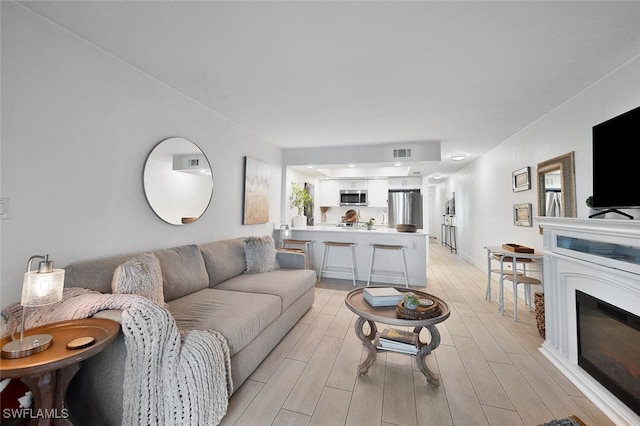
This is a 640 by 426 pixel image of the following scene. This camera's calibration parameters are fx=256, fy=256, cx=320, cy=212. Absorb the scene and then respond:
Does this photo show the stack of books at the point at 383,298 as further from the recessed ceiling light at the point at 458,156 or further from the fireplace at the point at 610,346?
the recessed ceiling light at the point at 458,156

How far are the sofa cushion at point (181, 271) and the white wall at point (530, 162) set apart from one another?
3.92 metres

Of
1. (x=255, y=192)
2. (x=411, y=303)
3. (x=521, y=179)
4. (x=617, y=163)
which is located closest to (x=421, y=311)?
(x=411, y=303)

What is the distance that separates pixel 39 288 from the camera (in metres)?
1.17

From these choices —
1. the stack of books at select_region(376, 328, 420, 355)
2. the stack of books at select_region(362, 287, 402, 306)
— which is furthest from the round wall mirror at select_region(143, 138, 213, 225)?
the stack of books at select_region(376, 328, 420, 355)

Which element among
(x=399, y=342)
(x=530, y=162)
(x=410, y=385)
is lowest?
(x=410, y=385)

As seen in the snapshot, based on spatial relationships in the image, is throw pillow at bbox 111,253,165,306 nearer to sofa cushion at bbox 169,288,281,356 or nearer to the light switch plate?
sofa cushion at bbox 169,288,281,356

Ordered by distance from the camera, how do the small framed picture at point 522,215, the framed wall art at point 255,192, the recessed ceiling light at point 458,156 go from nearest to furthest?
the small framed picture at point 522,215 < the framed wall art at point 255,192 < the recessed ceiling light at point 458,156

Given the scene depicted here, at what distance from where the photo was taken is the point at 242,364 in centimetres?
187

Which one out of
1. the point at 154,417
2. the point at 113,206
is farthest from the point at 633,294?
the point at 113,206

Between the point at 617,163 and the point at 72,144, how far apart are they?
4051mm

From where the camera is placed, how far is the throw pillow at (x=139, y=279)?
166cm

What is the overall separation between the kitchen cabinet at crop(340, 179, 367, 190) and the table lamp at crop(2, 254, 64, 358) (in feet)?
20.2

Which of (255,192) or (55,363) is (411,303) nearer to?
(55,363)

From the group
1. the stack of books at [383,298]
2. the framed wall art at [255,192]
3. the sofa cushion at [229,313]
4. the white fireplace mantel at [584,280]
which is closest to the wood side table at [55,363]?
the sofa cushion at [229,313]
